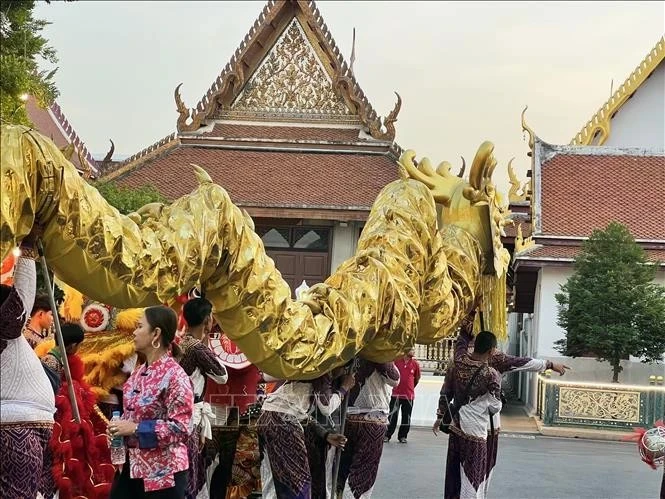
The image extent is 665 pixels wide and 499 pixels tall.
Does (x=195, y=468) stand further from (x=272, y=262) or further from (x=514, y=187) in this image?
(x=514, y=187)

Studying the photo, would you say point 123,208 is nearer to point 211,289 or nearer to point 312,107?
point 312,107

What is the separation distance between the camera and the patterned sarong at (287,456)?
598 cm

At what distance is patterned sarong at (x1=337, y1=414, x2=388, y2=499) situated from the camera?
6914mm

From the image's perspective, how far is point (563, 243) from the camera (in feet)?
65.8

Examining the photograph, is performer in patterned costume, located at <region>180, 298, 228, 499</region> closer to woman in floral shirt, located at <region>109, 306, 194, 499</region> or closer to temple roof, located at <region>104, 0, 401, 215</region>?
woman in floral shirt, located at <region>109, 306, 194, 499</region>

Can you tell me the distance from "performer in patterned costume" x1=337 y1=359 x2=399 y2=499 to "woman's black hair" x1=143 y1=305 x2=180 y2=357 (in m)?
2.50

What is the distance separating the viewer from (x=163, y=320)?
15.0 feet

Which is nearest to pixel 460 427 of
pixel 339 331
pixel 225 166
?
pixel 339 331

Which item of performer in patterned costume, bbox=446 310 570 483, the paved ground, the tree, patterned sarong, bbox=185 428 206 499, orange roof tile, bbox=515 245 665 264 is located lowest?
the paved ground

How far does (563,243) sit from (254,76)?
805 cm

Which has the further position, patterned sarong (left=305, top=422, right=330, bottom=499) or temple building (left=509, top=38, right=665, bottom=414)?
temple building (left=509, top=38, right=665, bottom=414)

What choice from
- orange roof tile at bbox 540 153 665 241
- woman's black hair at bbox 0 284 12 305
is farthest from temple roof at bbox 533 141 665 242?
woman's black hair at bbox 0 284 12 305

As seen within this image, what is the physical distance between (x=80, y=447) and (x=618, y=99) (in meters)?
20.8

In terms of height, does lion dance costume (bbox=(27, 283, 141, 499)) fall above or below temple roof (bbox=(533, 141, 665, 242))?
below
